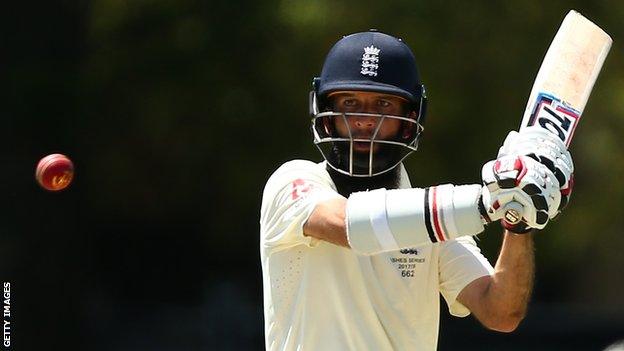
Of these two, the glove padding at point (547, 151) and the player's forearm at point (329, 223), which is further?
the player's forearm at point (329, 223)

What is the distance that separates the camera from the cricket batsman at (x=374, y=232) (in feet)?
9.67

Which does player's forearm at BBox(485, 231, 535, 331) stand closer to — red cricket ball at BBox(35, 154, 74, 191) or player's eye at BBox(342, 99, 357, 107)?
player's eye at BBox(342, 99, 357, 107)

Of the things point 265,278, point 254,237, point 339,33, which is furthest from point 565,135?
point 254,237

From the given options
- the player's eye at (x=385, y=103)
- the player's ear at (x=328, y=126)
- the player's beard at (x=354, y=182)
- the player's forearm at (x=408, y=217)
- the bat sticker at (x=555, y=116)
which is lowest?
the player's forearm at (x=408, y=217)

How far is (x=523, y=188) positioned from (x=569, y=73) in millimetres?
432

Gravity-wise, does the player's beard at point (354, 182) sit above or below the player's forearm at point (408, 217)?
above

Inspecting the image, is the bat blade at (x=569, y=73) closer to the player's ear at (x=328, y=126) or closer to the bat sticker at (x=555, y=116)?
the bat sticker at (x=555, y=116)

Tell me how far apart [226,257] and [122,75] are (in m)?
1.18

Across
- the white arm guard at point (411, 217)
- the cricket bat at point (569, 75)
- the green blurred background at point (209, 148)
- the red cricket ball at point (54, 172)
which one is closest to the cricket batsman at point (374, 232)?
the white arm guard at point (411, 217)

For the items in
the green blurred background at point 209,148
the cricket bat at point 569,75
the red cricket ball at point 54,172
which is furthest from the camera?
the green blurred background at point 209,148

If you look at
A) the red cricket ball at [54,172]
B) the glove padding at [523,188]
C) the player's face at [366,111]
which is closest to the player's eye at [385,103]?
the player's face at [366,111]

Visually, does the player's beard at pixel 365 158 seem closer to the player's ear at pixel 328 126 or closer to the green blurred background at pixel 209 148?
the player's ear at pixel 328 126

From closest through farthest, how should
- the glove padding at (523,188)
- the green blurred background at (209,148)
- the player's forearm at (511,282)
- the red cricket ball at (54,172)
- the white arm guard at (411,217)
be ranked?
1. the glove padding at (523,188)
2. the white arm guard at (411,217)
3. the player's forearm at (511,282)
4. the red cricket ball at (54,172)
5. the green blurred background at (209,148)

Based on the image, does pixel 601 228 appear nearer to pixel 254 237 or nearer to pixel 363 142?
pixel 254 237
